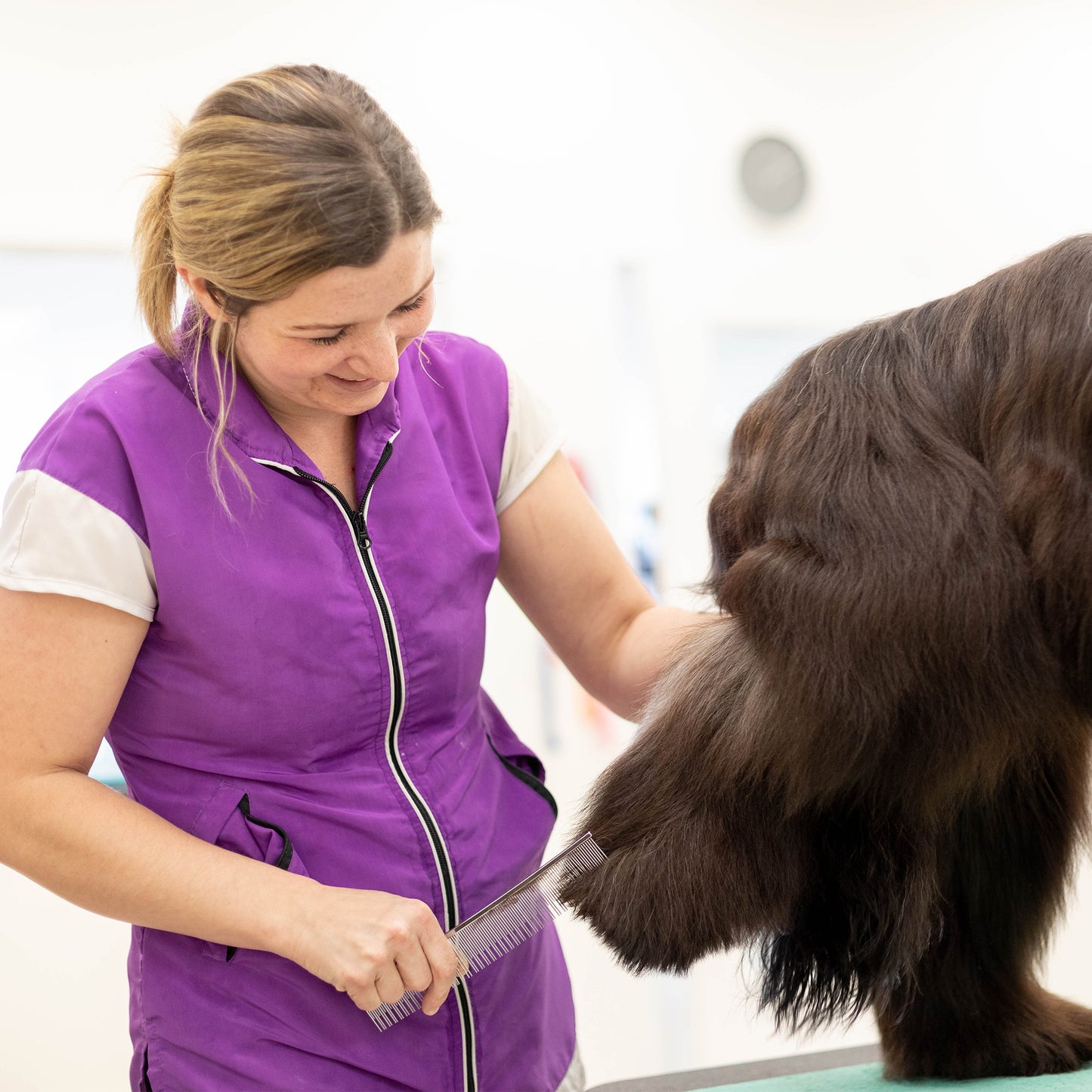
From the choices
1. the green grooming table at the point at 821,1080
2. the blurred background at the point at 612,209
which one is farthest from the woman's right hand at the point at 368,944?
the blurred background at the point at 612,209

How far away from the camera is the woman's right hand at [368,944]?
0.90 m

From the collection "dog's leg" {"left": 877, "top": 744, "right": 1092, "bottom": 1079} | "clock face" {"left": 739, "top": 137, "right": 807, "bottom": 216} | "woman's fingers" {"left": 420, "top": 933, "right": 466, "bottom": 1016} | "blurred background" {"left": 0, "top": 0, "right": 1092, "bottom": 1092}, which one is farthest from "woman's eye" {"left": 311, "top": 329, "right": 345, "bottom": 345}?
"clock face" {"left": 739, "top": 137, "right": 807, "bottom": 216}

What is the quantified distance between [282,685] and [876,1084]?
0.63 meters

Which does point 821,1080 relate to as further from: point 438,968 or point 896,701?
point 896,701

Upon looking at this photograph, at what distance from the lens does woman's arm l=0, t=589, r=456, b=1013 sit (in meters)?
0.91

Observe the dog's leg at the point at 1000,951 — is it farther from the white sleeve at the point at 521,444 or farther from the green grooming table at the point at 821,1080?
the white sleeve at the point at 521,444

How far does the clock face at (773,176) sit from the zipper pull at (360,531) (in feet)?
7.63

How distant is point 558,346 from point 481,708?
174 centimetres

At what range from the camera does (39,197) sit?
2.49 m

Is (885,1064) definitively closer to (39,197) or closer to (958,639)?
(958,639)

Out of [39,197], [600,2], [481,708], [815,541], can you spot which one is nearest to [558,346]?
[600,2]

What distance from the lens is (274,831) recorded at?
0.99 meters

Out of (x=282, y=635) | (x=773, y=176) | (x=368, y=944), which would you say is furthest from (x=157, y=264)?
(x=773, y=176)

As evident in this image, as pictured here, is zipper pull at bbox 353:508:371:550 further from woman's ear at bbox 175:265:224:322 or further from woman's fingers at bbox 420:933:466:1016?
woman's fingers at bbox 420:933:466:1016
